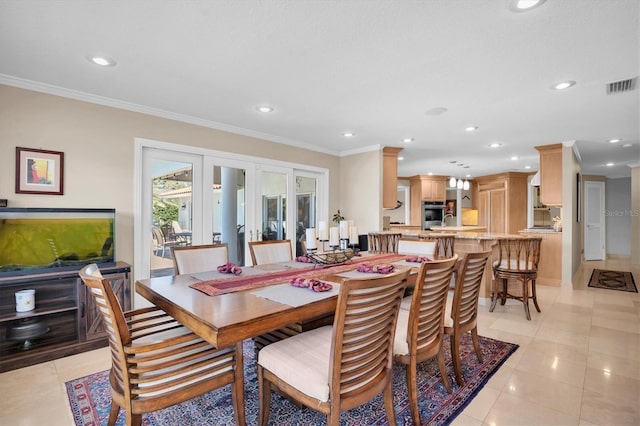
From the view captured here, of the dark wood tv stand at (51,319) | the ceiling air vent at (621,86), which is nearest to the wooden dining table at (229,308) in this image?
the dark wood tv stand at (51,319)

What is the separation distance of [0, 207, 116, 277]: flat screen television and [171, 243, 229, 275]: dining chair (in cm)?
97

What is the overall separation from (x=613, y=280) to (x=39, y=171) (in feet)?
28.4

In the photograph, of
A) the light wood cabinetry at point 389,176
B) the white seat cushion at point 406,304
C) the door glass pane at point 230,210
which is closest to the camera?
the white seat cushion at point 406,304

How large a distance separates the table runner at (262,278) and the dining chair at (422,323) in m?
0.67

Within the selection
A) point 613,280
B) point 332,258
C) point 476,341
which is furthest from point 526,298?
point 613,280

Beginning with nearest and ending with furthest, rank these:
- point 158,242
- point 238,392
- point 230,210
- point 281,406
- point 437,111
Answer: point 238,392
point 281,406
point 437,111
point 158,242
point 230,210

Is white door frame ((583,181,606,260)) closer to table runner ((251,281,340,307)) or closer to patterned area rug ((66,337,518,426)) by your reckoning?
patterned area rug ((66,337,518,426))

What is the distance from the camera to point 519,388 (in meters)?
2.19

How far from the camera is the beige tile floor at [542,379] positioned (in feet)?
6.22

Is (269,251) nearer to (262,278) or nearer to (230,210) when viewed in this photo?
(262,278)

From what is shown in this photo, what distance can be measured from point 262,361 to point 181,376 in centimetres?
39

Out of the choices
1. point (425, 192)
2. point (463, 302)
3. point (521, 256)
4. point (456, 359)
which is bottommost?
point (456, 359)

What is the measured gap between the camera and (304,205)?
542 centimetres

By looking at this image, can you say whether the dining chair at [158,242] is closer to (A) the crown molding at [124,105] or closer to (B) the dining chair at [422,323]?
(A) the crown molding at [124,105]
